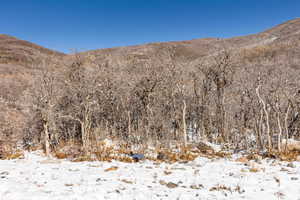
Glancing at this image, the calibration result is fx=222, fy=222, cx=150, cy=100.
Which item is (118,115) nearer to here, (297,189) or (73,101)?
(73,101)

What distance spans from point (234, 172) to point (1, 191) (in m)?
8.39

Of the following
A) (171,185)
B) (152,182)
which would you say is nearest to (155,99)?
(152,182)

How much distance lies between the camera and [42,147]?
58.0ft

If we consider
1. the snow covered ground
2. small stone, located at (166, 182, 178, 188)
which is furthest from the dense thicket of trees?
small stone, located at (166, 182, 178, 188)

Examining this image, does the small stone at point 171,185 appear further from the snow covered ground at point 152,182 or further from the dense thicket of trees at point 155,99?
the dense thicket of trees at point 155,99

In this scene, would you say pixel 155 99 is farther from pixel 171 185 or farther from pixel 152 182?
pixel 171 185

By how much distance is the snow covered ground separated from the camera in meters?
6.58

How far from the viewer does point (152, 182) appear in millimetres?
8164

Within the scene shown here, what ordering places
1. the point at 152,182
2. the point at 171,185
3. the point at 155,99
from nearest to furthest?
the point at 171,185 < the point at 152,182 < the point at 155,99

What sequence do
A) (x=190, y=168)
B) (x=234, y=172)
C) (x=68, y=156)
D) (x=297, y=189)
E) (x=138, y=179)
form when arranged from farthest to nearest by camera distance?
1. (x=68, y=156)
2. (x=190, y=168)
3. (x=234, y=172)
4. (x=138, y=179)
5. (x=297, y=189)

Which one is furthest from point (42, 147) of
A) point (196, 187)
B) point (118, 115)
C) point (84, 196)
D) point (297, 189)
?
point (297, 189)

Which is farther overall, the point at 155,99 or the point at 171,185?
the point at 155,99

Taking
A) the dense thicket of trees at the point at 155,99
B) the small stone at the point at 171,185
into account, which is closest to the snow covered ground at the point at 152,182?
the small stone at the point at 171,185

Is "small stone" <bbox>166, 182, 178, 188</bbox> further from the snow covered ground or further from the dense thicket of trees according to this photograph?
the dense thicket of trees
